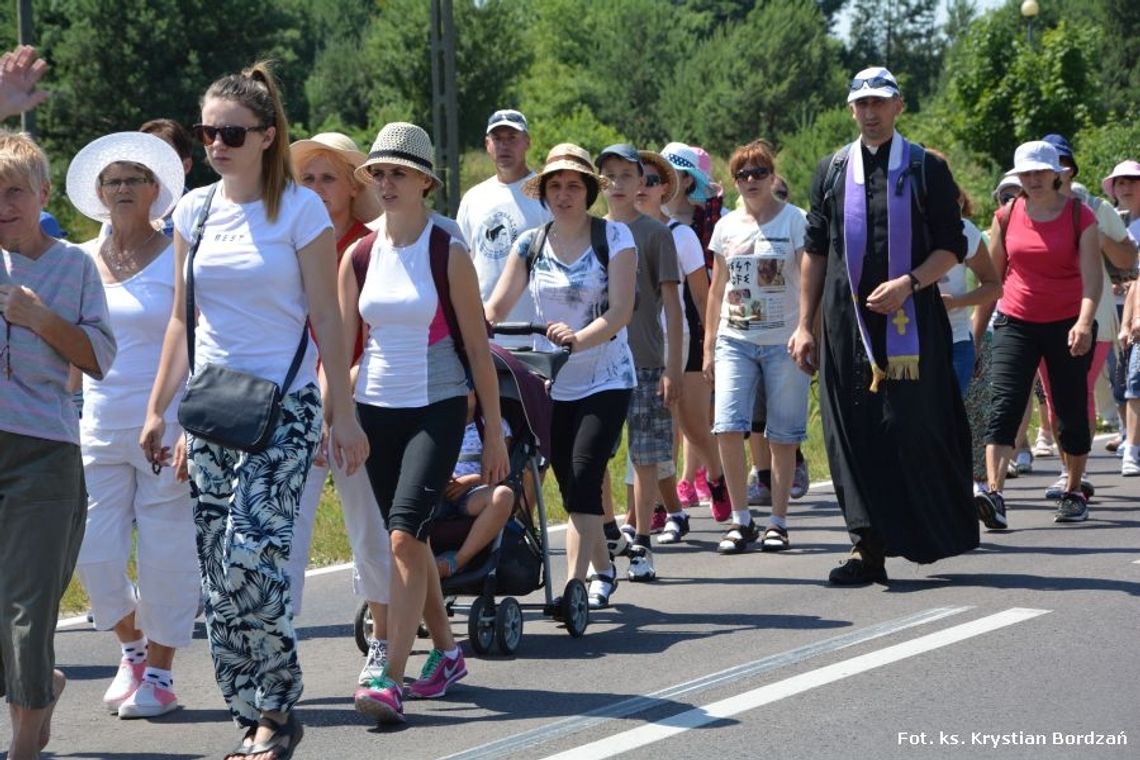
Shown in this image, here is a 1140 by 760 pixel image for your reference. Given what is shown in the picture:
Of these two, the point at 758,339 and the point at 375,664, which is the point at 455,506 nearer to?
the point at 375,664

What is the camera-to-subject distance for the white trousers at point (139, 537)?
6.77m

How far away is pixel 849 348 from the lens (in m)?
9.09

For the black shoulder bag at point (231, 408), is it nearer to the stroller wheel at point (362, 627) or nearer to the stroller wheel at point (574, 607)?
the stroller wheel at point (362, 627)

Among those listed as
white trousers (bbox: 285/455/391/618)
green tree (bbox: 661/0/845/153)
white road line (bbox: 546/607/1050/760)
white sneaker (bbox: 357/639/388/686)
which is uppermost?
green tree (bbox: 661/0/845/153)

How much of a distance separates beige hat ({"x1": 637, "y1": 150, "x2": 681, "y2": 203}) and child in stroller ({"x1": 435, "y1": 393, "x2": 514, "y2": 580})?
3.21 m

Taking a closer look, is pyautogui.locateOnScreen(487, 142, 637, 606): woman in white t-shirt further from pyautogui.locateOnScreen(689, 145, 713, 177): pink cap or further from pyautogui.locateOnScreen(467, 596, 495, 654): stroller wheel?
pyautogui.locateOnScreen(689, 145, 713, 177): pink cap

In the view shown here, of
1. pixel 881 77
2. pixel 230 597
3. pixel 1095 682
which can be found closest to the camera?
pixel 230 597

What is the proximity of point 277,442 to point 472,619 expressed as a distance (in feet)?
6.66

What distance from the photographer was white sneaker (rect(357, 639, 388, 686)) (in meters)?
6.36

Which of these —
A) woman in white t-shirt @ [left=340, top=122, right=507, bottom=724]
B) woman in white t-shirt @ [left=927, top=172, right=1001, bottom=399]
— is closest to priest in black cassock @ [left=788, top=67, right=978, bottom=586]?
woman in white t-shirt @ [left=927, top=172, right=1001, bottom=399]

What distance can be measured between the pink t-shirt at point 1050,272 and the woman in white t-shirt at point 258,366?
6.31 meters

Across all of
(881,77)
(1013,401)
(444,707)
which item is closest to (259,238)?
(444,707)

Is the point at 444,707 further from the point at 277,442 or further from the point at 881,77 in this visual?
the point at 881,77

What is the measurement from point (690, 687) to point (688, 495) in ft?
18.0
